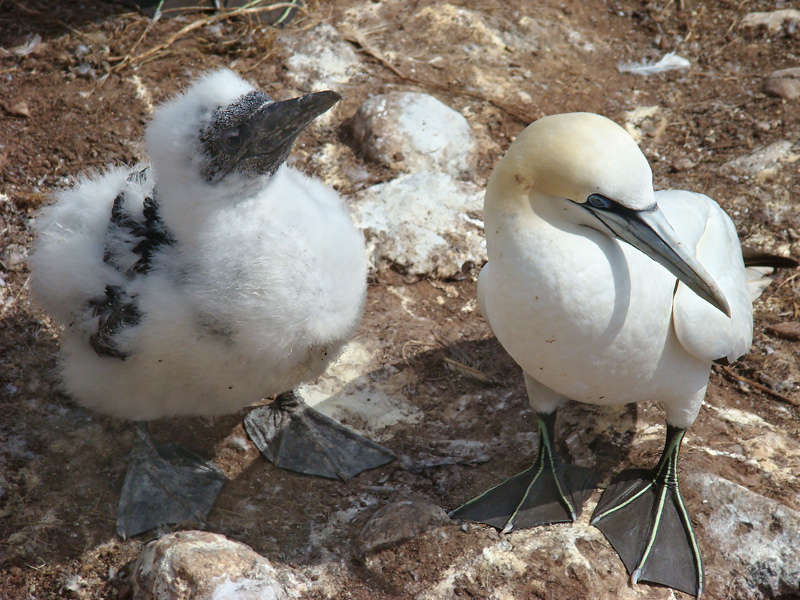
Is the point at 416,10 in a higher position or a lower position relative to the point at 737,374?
higher

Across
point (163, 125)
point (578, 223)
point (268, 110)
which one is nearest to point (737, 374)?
point (578, 223)

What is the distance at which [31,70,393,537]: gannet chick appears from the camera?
2750 millimetres

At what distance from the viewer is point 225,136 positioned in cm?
272

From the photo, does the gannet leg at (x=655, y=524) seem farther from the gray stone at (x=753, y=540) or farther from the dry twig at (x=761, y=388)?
the dry twig at (x=761, y=388)

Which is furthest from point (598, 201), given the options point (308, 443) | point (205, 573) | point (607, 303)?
point (308, 443)

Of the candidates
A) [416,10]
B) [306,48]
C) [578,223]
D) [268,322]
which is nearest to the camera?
[578,223]

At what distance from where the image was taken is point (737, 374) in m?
3.91

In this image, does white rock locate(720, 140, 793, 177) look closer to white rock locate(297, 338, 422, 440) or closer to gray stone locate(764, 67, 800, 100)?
gray stone locate(764, 67, 800, 100)

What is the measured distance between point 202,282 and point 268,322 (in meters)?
0.29

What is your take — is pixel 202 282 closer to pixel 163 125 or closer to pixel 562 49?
pixel 163 125

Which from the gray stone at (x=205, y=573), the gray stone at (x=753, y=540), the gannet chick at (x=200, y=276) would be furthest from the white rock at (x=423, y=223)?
the gray stone at (x=205, y=573)

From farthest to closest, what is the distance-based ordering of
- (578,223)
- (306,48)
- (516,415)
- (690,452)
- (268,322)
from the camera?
(306,48), (516,415), (690,452), (268,322), (578,223)

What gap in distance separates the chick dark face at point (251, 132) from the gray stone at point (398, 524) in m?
1.45

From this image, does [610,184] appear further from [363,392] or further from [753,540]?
[363,392]
